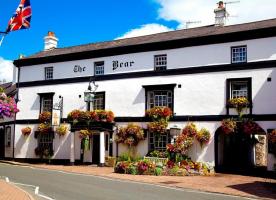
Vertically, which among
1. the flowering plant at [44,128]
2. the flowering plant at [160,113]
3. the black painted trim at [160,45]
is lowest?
the flowering plant at [44,128]

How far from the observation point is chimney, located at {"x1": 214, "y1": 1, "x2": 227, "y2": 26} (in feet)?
92.8

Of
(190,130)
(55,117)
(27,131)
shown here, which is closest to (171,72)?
(190,130)

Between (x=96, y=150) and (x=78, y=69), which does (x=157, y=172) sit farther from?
(x=78, y=69)

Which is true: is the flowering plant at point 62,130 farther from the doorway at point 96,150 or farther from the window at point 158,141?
the window at point 158,141

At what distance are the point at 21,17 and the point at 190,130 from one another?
486 inches

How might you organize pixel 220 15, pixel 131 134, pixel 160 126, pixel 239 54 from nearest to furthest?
1. pixel 239 54
2. pixel 160 126
3. pixel 131 134
4. pixel 220 15

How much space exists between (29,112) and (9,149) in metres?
4.12

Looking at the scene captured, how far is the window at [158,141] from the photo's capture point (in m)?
26.4

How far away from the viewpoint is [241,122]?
23172 mm

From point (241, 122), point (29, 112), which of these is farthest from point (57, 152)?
point (241, 122)

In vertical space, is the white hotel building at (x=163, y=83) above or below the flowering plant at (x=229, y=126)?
above

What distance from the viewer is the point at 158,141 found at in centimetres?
2664

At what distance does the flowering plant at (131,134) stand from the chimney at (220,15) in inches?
370

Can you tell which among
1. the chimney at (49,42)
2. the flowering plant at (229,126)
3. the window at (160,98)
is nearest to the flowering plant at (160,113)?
the window at (160,98)
